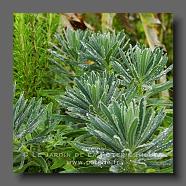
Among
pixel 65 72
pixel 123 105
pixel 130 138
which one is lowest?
pixel 130 138

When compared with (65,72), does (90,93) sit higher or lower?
lower

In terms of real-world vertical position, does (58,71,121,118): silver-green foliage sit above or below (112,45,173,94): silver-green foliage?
below

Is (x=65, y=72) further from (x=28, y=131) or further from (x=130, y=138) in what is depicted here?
(x=130, y=138)

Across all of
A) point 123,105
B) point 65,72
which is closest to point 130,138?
point 123,105

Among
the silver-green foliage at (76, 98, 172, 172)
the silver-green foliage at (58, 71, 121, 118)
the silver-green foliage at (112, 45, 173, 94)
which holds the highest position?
the silver-green foliage at (112, 45, 173, 94)

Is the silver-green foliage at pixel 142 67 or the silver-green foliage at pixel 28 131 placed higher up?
the silver-green foliage at pixel 142 67

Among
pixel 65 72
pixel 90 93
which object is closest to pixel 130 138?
pixel 90 93

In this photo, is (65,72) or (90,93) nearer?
(90,93)

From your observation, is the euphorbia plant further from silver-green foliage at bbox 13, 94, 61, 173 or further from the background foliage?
silver-green foliage at bbox 13, 94, 61, 173

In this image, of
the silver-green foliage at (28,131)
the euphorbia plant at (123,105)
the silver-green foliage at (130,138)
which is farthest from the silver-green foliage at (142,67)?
the silver-green foliage at (28,131)

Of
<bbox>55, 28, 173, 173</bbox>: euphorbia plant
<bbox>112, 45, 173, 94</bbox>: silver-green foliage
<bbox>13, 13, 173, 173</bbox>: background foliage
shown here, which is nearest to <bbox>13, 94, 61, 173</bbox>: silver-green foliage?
<bbox>13, 13, 173, 173</bbox>: background foliage

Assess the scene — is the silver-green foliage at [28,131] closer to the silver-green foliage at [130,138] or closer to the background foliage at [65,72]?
the background foliage at [65,72]
